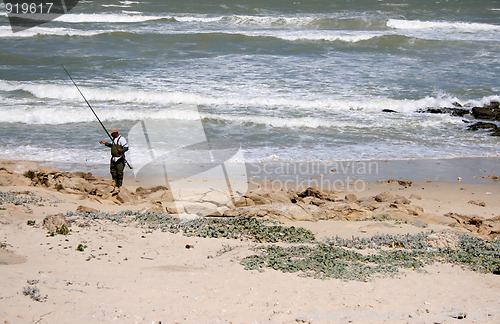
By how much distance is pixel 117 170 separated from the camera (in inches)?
456

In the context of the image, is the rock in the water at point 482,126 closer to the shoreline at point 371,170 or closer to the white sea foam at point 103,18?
the shoreline at point 371,170

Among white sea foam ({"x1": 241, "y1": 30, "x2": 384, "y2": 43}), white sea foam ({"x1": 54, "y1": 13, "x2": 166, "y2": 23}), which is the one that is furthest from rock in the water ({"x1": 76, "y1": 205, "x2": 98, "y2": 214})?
white sea foam ({"x1": 54, "y1": 13, "x2": 166, "y2": 23})

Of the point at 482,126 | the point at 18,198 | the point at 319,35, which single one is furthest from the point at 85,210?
the point at 319,35

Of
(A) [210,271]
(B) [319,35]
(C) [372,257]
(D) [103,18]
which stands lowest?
(C) [372,257]

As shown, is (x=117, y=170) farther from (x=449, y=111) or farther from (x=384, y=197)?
(x=449, y=111)

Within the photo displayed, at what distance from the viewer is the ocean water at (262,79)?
15961 mm

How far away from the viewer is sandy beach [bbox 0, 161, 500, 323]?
19.4 ft

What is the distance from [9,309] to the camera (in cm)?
541

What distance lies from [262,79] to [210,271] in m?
16.2

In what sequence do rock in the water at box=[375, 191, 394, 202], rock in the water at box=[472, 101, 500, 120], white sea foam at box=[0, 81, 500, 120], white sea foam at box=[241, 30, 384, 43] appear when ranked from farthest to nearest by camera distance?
white sea foam at box=[241, 30, 384, 43]
white sea foam at box=[0, 81, 500, 120]
rock in the water at box=[472, 101, 500, 120]
rock in the water at box=[375, 191, 394, 202]

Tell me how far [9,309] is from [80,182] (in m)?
Answer: 6.10

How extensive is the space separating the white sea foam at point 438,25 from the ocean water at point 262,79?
0.08m

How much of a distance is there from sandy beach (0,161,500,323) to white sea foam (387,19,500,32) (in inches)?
1031

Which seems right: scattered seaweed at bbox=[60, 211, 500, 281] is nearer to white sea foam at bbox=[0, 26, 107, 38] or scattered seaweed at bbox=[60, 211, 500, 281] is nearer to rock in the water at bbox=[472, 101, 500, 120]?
rock in the water at bbox=[472, 101, 500, 120]
